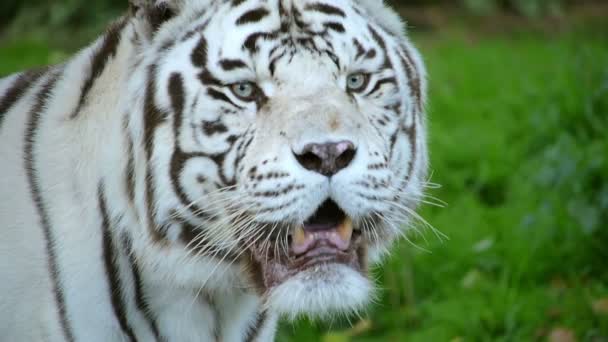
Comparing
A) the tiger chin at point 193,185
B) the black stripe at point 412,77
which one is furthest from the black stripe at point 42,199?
the black stripe at point 412,77

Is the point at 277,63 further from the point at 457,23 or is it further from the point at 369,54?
the point at 457,23

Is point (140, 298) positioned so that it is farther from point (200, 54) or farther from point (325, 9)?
point (325, 9)

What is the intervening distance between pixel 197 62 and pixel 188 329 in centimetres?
67

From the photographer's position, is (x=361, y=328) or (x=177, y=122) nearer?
(x=177, y=122)

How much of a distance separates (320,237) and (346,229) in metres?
0.07

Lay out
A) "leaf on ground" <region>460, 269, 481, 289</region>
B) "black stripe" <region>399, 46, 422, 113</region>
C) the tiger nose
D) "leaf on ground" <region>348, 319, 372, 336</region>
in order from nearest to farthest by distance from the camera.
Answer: the tiger nose < "black stripe" <region>399, 46, 422, 113</region> < "leaf on ground" <region>348, 319, 372, 336</region> < "leaf on ground" <region>460, 269, 481, 289</region>

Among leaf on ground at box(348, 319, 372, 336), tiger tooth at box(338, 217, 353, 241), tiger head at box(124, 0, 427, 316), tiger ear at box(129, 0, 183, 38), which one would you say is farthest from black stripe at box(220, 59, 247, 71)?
leaf on ground at box(348, 319, 372, 336)

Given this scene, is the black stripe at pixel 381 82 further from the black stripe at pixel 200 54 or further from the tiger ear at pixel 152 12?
the tiger ear at pixel 152 12

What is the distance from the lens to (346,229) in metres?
2.14

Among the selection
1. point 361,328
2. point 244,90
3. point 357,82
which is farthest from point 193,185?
point 361,328

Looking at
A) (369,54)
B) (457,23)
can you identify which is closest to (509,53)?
(457,23)

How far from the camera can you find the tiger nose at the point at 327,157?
6.42 ft

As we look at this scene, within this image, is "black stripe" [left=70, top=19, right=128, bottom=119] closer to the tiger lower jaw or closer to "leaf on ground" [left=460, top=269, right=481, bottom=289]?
the tiger lower jaw

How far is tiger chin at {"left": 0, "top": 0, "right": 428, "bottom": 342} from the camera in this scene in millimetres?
2090
